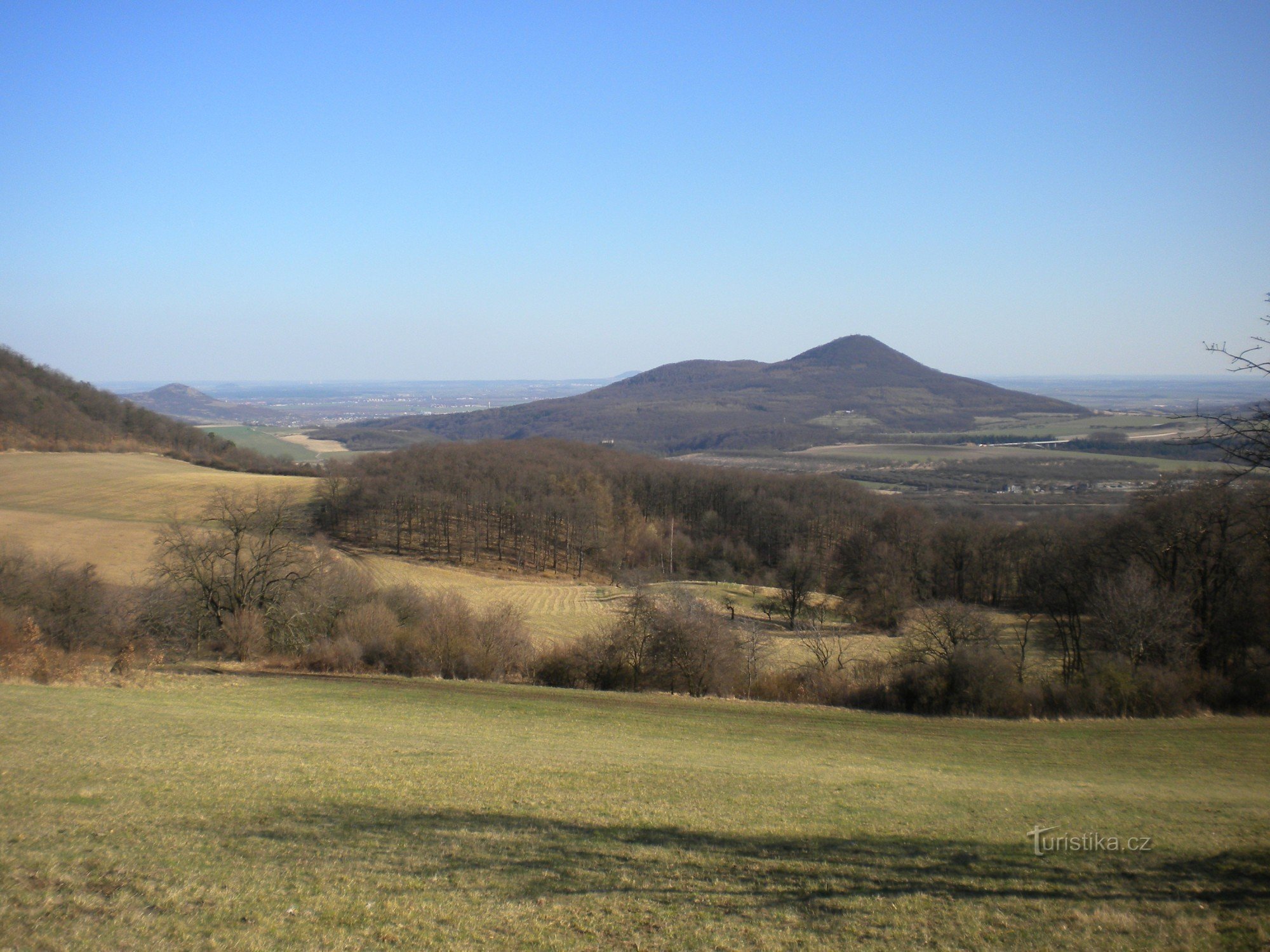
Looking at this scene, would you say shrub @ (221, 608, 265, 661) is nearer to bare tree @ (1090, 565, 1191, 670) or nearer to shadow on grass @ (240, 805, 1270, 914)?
shadow on grass @ (240, 805, 1270, 914)

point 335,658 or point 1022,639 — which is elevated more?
point 335,658

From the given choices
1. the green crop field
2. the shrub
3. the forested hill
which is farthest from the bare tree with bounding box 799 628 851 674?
the green crop field

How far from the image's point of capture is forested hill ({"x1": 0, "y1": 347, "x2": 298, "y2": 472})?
7512cm

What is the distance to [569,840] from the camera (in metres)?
9.26

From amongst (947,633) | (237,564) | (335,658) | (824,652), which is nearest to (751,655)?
(824,652)

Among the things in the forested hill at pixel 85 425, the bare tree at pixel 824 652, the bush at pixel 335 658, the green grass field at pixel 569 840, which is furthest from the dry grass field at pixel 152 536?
the green grass field at pixel 569 840

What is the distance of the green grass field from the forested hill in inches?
3016

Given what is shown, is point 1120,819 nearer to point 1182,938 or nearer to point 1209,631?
point 1182,938

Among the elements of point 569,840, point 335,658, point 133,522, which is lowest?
point 335,658

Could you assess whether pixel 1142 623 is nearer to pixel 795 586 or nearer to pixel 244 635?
pixel 795 586

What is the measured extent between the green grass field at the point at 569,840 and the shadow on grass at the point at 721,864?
0.05 m

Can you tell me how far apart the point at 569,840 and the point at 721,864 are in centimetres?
204

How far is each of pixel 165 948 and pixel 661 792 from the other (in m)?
7.73

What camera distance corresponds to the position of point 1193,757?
1862 cm
